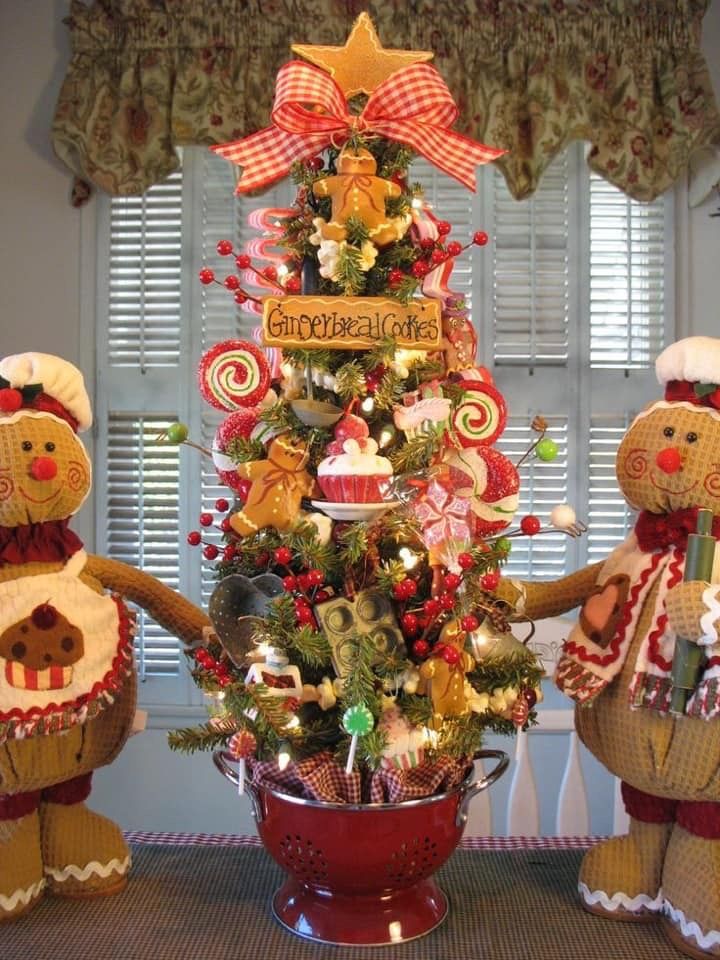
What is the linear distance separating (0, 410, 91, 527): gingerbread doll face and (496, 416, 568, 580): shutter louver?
1.38 metres

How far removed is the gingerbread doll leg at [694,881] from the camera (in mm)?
1041

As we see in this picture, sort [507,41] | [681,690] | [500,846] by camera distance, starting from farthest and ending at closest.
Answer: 1. [507,41]
2. [500,846]
3. [681,690]

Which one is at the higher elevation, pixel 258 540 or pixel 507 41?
pixel 507 41

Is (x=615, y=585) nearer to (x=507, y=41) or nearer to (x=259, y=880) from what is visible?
(x=259, y=880)

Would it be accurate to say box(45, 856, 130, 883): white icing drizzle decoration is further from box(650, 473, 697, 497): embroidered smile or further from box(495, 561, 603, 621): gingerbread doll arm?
box(650, 473, 697, 497): embroidered smile

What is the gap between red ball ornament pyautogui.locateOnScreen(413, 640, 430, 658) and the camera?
1040mm

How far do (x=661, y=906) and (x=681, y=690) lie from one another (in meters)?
0.28

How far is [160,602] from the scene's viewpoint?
1.29 metres

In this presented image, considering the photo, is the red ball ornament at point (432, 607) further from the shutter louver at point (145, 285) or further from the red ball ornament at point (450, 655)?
the shutter louver at point (145, 285)

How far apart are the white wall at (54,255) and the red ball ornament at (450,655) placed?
1.51 meters

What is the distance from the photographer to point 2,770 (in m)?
1.10

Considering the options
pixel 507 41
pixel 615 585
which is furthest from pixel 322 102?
pixel 507 41

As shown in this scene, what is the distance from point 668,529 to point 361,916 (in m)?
0.57

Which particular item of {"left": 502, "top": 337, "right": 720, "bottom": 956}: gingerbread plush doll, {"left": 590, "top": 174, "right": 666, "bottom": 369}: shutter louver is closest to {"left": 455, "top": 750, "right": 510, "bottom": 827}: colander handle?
{"left": 502, "top": 337, "right": 720, "bottom": 956}: gingerbread plush doll
